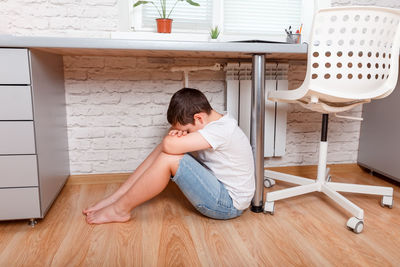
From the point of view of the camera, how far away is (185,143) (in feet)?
3.95

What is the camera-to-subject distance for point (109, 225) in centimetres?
133

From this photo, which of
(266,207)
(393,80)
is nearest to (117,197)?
(266,207)

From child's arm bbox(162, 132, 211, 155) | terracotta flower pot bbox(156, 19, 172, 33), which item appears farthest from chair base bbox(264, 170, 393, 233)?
terracotta flower pot bbox(156, 19, 172, 33)

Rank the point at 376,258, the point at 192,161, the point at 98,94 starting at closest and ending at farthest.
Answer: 1. the point at 376,258
2. the point at 192,161
3. the point at 98,94

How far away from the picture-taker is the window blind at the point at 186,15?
5.91ft

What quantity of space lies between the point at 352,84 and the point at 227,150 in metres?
0.56

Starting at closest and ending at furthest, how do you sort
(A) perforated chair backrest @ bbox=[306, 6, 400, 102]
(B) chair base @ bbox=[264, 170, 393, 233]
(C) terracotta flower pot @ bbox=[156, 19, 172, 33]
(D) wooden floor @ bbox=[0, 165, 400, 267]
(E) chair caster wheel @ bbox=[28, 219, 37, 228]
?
(D) wooden floor @ bbox=[0, 165, 400, 267] → (A) perforated chair backrest @ bbox=[306, 6, 400, 102] → (E) chair caster wheel @ bbox=[28, 219, 37, 228] → (B) chair base @ bbox=[264, 170, 393, 233] → (C) terracotta flower pot @ bbox=[156, 19, 172, 33]

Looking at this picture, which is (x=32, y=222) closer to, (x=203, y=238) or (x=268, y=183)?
(x=203, y=238)

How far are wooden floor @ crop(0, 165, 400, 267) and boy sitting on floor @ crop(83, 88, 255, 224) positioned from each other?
9 cm

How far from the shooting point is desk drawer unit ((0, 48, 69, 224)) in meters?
1.18

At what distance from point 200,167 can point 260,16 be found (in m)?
1.13

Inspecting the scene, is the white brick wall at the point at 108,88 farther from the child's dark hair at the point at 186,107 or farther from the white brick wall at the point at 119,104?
the child's dark hair at the point at 186,107

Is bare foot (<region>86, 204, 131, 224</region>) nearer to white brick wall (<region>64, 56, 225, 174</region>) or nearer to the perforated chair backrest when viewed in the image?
white brick wall (<region>64, 56, 225, 174</region>)

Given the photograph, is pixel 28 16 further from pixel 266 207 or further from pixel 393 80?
pixel 393 80
